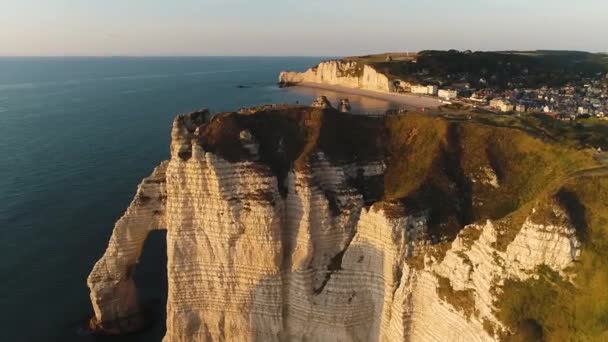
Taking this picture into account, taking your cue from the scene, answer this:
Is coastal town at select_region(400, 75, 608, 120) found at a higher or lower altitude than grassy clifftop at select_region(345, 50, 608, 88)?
lower

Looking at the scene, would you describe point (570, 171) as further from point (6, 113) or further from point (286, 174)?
point (6, 113)

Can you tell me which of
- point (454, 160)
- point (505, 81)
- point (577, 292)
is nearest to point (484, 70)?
point (505, 81)

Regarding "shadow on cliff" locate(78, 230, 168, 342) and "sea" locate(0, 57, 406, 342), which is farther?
"sea" locate(0, 57, 406, 342)

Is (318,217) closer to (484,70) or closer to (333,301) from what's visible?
(333,301)

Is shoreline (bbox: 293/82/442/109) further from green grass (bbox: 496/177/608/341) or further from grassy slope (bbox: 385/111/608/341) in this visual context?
green grass (bbox: 496/177/608/341)

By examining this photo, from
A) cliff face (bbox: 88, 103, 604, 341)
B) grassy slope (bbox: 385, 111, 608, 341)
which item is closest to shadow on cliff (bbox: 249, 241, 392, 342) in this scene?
cliff face (bbox: 88, 103, 604, 341)

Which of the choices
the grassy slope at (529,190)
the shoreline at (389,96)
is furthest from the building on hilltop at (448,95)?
the grassy slope at (529,190)

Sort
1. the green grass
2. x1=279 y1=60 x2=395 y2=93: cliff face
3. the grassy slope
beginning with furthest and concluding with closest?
x1=279 y1=60 x2=395 y2=93: cliff face
the grassy slope
the green grass

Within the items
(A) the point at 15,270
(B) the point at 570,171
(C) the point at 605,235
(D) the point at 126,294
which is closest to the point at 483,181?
(B) the point at 570,171
